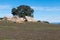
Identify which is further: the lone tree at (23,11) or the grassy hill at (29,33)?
the lone tree at (23,11)

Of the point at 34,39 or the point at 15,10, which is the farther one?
the point at 15,10

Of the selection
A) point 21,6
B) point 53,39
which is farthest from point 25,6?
point 53,39

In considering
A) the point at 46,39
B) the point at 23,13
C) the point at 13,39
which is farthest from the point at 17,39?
the point at 23,13

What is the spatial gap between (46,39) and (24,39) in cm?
198

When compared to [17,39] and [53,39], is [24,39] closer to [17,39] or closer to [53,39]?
[17,39]

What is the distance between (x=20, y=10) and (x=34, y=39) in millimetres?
53676

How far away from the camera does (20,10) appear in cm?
7462

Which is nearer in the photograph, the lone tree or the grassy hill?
the grassy hill

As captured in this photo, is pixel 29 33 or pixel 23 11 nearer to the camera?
pixel 29 33

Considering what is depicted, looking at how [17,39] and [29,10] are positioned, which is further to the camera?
[29,10]

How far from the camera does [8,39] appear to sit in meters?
21.1

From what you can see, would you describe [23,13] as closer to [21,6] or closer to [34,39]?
[21,6]

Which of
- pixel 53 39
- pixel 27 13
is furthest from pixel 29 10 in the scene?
pixel 53 39

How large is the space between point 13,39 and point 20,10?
53699 millimetres
